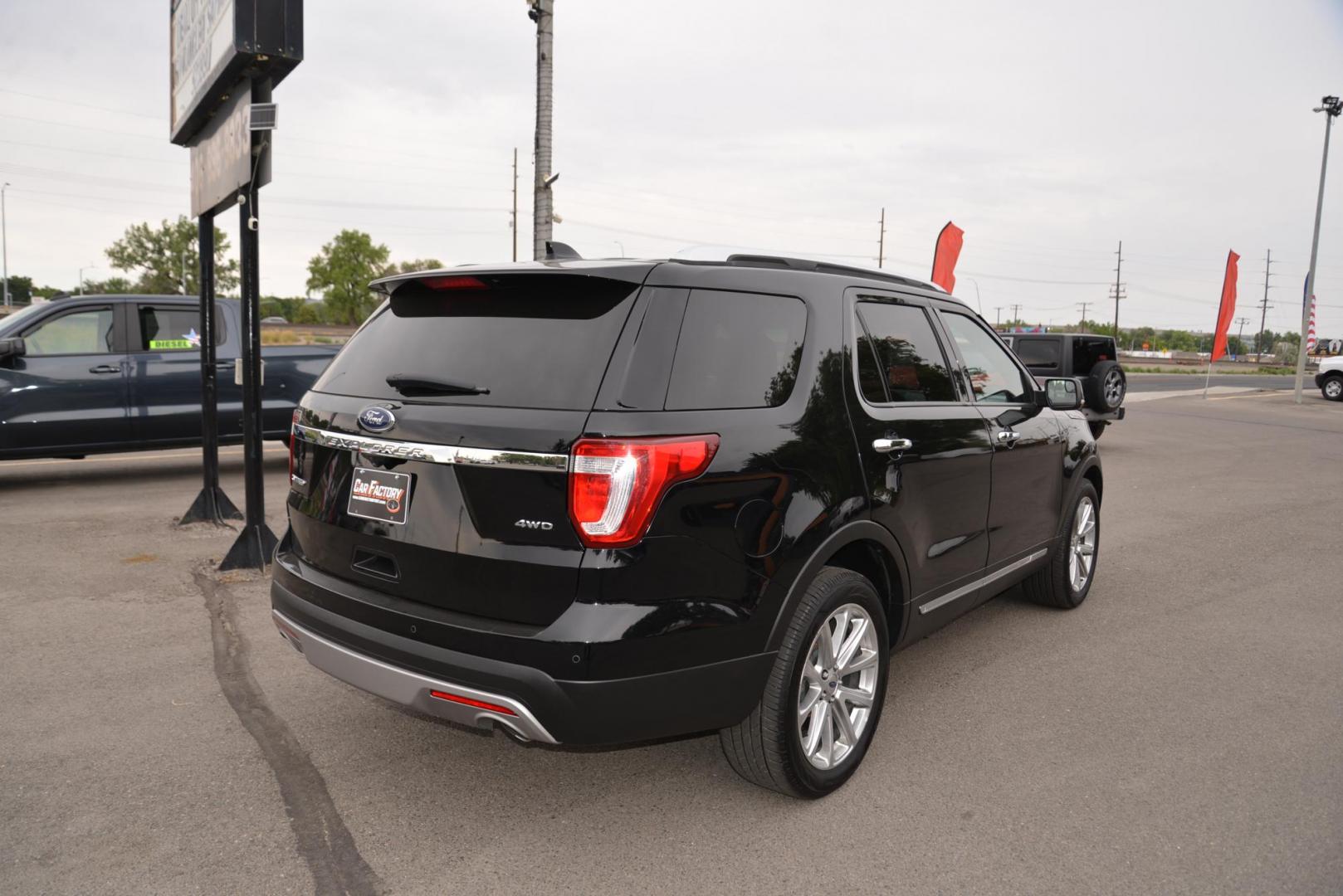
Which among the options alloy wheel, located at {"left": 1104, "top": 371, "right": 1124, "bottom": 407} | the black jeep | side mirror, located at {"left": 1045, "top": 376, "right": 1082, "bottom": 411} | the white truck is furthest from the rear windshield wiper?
the white truck

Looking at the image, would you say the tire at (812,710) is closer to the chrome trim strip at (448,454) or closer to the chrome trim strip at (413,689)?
the chrome trim strip at (413,689)

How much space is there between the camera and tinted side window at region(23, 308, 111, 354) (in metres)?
8.50

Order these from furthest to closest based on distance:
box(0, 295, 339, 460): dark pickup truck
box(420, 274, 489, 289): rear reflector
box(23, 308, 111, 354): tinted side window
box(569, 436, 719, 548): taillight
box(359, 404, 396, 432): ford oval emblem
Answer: box(23, 308, 111, 354): tinted side window
box(0, 295, 339, 460): dark pickup truck
box(420, 274, 489, 289): rear reflector
box(359, 404, 396, 432): ford oval emblem
box(569, 436, 719, 548): taillight

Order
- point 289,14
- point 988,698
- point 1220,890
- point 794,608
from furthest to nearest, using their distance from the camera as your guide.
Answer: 1. point 289,14
2. point 988,698
3. point 794,608
4. point 1220,890

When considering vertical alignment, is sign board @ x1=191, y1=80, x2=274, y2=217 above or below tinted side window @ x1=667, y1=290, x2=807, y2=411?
above

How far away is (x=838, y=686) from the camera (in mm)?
3252

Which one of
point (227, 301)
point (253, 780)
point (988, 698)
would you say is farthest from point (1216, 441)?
point (253, 780)

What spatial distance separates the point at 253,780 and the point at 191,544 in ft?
13.0

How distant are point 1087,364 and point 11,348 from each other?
13842 mm

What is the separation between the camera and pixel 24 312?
8398 millimetres

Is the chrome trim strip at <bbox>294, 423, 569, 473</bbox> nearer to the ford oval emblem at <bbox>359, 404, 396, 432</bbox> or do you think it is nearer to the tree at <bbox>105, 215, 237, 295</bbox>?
the ford oval emblem at <bbox>359, 404, 396, 432</bbox>

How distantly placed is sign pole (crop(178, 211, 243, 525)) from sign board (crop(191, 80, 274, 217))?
0.82ft

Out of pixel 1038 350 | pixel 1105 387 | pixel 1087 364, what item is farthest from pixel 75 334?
pixel 1087 364

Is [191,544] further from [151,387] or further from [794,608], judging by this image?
[794,608]
